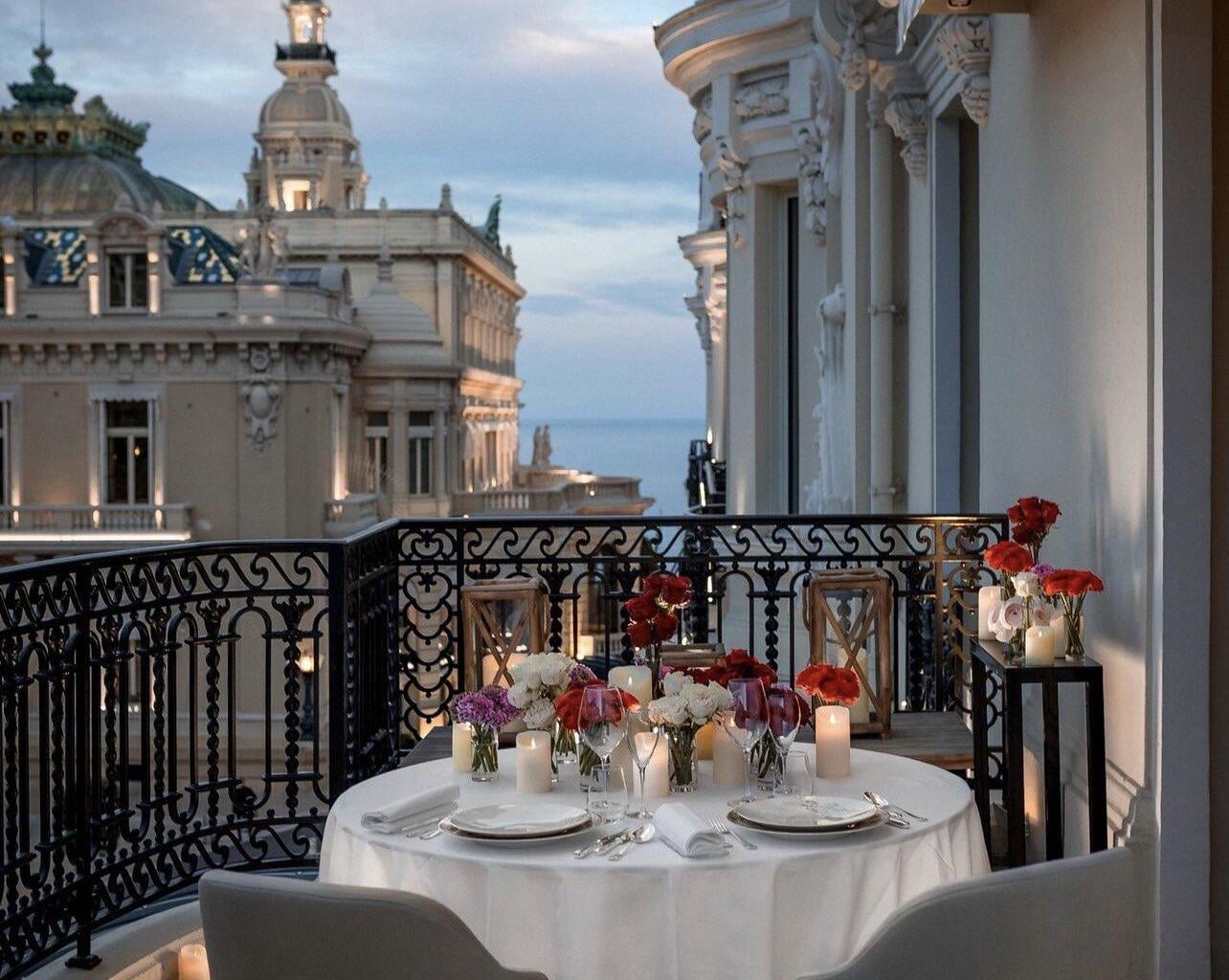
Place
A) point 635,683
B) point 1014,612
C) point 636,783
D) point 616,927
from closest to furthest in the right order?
1. point 616,927
2. point 636,783
3. point 635,683
4. point 1014,612

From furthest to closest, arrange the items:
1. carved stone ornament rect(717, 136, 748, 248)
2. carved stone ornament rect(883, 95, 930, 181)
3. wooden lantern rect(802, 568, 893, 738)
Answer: carved stone ornament rect(717, 136, 748, 248)
carved stone ornament rect(883, 95, 930, 181)
wooden lantern rect(802, 568, 893, 738)

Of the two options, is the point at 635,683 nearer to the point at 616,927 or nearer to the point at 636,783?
the point at 636,783

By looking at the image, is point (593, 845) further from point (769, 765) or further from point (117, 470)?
point (117, 470)

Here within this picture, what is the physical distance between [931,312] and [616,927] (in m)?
5.31

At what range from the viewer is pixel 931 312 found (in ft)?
25.5

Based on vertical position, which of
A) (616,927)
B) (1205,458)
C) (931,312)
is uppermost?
(931,312)

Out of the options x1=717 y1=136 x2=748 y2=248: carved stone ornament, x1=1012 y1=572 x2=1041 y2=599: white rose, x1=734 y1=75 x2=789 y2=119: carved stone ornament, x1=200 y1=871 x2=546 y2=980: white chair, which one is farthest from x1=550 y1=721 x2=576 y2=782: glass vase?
x1=717 y1=136 x2=748 y2=248: carved stone ornament

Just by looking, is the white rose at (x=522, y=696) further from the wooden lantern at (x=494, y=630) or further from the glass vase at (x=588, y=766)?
the wooden lantern at (x=494, y=630)

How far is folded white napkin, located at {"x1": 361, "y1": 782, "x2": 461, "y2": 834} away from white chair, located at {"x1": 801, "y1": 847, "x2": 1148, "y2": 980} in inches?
37.5

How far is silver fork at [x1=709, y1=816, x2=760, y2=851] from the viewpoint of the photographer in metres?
3.07

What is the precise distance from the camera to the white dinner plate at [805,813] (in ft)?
10.2

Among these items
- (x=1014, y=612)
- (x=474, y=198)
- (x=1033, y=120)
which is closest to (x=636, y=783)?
(x=1014, y=612)

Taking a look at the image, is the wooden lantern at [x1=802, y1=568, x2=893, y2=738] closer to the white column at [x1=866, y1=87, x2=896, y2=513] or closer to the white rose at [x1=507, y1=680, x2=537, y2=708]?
the white rose at [x1=507, y1=680, x2=537, y2=708]

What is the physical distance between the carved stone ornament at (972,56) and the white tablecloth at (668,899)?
4048 mm
